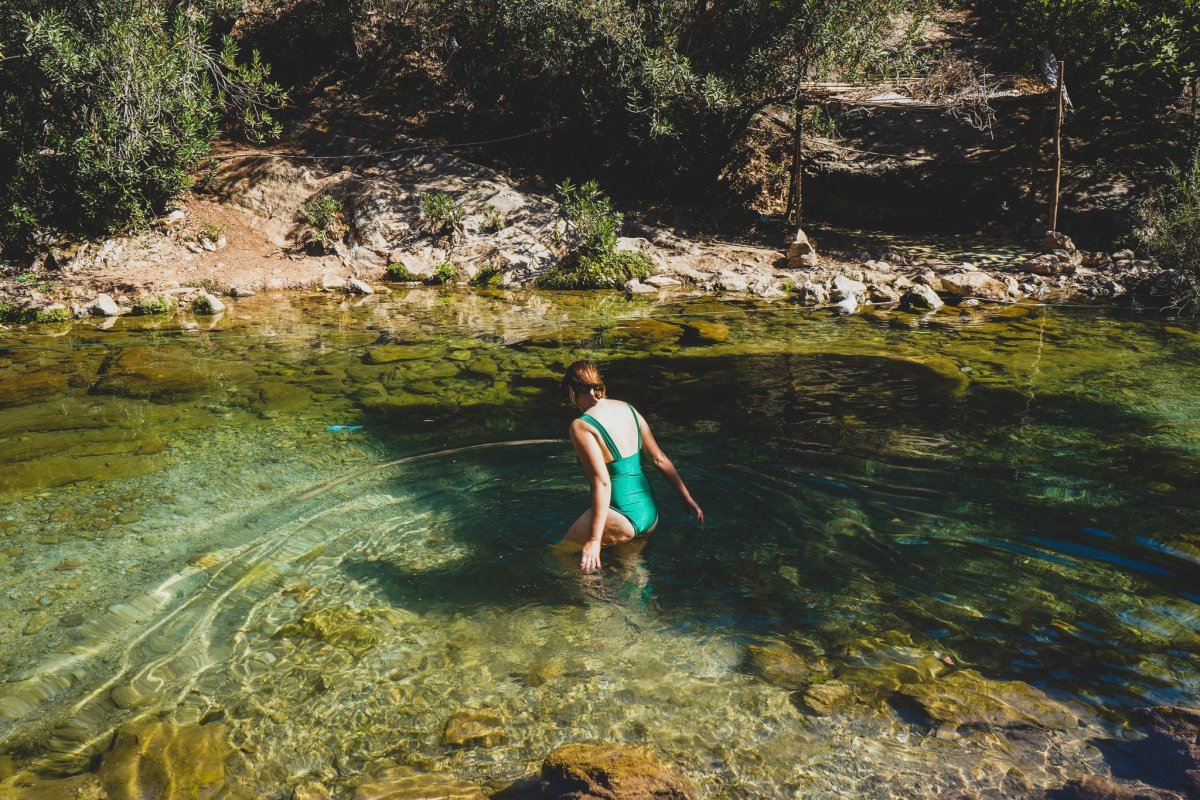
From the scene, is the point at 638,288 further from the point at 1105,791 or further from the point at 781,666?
the point at 1105,791

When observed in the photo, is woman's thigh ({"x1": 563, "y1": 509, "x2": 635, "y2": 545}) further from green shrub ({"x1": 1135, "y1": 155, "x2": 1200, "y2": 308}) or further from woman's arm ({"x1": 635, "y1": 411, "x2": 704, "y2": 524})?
green shrub ({"x1": 1135, "y1": 155, "x2": 1200, "y2": 308})

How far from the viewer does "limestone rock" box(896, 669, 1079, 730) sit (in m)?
3.54

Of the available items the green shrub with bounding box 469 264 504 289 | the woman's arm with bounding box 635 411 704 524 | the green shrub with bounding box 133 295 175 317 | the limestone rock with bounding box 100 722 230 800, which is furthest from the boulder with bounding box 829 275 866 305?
the limestone rock with bounding box 100 722 230 800

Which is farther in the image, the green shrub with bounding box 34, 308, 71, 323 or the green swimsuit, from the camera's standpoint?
the green shrub with bounding box 34, 308, 71, 323

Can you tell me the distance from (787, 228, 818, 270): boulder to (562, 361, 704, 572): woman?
11820mm

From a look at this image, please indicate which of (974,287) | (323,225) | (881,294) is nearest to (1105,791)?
(881,294)

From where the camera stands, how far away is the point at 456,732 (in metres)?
3.70

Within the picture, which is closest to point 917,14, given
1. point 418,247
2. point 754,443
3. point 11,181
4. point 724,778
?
point 418,247

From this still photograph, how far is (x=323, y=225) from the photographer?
1648 centimetres

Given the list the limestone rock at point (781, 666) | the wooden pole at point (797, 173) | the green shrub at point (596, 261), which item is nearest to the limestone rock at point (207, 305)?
the green shrub at point (596, 261)

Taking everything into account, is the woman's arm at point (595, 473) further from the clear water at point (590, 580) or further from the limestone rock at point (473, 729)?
the limestone rock at point (473, 729)

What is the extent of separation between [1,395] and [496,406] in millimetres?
6024

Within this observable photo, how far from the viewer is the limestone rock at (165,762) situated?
3373 mm

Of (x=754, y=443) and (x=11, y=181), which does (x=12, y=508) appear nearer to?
(x=754, y=443)
